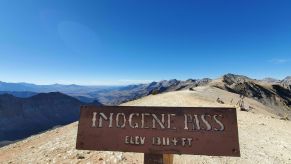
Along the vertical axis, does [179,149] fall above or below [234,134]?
below

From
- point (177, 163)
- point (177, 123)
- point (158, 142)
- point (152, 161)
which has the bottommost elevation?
point (177, 163)

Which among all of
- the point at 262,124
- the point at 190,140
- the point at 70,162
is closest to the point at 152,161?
the point at 190,140

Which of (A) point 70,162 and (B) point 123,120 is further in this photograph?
(A) point 70,162

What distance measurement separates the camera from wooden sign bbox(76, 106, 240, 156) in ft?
19.2

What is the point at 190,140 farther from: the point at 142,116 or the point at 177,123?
the point at 142,116

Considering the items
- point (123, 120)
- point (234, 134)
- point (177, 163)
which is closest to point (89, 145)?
point (123, 120)

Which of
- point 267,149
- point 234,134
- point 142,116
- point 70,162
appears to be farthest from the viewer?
point 267,149

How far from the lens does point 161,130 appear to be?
241 inches

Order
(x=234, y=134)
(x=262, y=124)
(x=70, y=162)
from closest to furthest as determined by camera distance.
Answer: (x=234, y=134) → (x=70, y=162) → (x=262, y=124)

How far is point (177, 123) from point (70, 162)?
8.41m

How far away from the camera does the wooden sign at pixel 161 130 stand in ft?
19.2

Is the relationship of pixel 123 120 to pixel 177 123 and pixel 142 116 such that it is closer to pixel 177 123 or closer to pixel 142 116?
pixel 142 116

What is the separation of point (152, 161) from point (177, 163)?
25.6 feet

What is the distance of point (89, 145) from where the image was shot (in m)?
6.36
